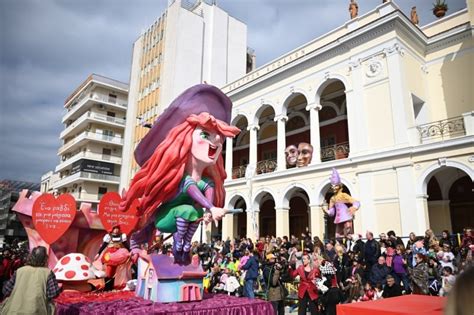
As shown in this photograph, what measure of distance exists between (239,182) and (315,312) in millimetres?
13503

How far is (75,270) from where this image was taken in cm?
611

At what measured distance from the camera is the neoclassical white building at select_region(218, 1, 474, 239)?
13.4m

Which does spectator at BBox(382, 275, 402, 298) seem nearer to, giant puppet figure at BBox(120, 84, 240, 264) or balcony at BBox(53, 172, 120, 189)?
giant puppet figure at BBox(120, 84, 240, 264)

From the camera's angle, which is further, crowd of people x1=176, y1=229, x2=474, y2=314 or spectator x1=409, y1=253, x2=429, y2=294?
crowd of people x1=176, y1=229, x2=474, y2=314

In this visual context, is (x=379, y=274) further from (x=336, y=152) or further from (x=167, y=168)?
(x=336, y=152)

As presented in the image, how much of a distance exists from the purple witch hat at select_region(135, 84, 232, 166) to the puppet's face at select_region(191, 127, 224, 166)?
40cm

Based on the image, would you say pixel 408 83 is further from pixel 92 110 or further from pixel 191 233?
pixel 92 110

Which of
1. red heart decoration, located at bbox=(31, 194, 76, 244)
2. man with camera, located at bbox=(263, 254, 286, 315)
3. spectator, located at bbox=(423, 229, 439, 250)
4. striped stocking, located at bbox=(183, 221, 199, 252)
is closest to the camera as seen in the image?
striped stocking, located at bbox=(183, 221, 199, 252)

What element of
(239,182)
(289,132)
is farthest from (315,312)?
(289,132)

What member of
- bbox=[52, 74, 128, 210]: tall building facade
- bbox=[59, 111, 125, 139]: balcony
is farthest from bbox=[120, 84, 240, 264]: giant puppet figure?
bbox=[59, 111, 125, 139]: balcony

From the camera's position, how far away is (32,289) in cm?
377

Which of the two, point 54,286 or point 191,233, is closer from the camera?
point 54,286

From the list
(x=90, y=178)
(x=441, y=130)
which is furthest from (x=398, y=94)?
(x=90, y=178)

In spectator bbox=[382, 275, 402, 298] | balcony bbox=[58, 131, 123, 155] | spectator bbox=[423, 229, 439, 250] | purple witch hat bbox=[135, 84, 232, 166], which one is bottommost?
spectator bbox=[382, 275, 402, 298]
